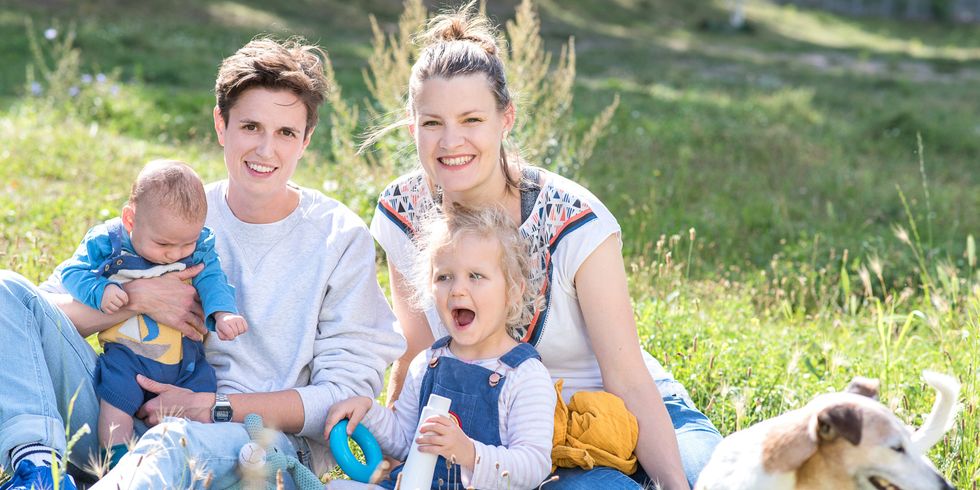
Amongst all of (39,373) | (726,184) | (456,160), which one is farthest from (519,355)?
(726,184)

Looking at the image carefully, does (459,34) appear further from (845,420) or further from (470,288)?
(845,420)

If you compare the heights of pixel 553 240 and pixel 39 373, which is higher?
pixel 553 240

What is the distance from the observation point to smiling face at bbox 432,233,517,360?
10.5 ft

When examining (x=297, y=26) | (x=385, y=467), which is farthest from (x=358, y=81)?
(x=385, y=467)

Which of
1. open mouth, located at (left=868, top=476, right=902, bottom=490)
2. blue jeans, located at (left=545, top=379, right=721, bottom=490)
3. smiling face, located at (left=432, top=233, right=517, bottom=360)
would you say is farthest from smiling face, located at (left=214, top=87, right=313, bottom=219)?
open mouth, located at (left=868, top=476, right=902, bottom=490)

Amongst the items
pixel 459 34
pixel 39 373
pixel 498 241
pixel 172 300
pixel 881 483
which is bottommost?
pixel 881 483

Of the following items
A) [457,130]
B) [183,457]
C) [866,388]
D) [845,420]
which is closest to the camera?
[845,420]

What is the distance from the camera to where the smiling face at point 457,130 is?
3369 millimetres

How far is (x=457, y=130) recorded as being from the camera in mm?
3361

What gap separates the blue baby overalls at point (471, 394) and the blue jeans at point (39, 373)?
94 centimetres

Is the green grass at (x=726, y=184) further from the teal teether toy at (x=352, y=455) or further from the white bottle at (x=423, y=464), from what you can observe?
the teal teether toy at (x=352, y=455)

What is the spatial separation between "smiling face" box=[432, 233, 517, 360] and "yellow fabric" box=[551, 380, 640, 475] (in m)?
0.31

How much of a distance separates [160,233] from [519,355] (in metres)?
1.16

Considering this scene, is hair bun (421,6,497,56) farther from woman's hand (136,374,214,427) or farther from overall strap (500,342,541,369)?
woman's hand (136,374,214,427)
